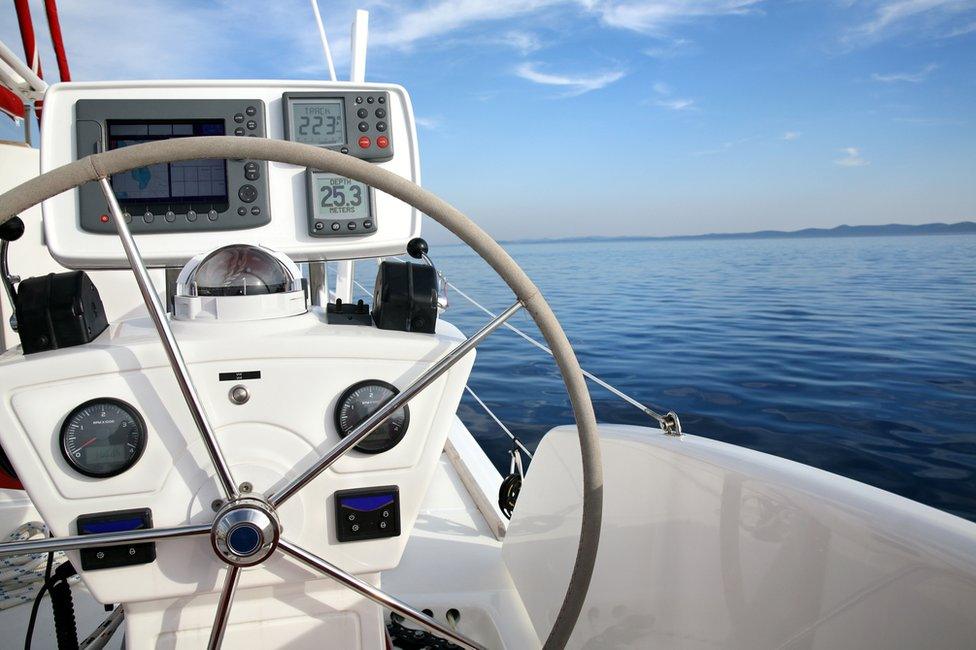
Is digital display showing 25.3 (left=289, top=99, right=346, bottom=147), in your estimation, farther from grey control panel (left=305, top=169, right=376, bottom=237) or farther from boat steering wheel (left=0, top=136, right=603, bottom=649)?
boat steering wheel (left=0, top=136, right=603, bottom=649)

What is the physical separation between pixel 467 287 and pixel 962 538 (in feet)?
30.6

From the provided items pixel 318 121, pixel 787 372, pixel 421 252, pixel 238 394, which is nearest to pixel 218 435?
pixel 238 394

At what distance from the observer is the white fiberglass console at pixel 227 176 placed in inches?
41.4

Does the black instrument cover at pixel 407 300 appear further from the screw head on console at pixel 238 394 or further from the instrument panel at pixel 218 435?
the screw head on console at pixel 238 394

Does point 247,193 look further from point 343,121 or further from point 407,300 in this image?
point 407,300

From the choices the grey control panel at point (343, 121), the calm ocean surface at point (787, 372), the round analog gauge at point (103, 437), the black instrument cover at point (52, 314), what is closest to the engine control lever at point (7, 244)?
the black instrument cover at point (52, 314)

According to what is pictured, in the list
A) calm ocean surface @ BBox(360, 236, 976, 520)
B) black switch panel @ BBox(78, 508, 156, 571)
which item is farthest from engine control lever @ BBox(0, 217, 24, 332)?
calm ocean surface @ BBox(360, 236, 976, 520)

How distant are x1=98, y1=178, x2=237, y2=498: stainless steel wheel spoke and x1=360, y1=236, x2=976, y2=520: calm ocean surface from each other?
317 cm

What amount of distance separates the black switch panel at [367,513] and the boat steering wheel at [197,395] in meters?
0.09

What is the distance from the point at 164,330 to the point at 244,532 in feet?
0.74

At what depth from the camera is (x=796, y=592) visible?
82 cm

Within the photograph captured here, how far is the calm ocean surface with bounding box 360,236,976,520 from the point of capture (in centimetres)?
365

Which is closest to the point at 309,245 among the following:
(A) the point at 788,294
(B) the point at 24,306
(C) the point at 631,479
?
(B) the point at 24,306

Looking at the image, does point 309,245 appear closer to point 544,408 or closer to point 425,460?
point 425,460
